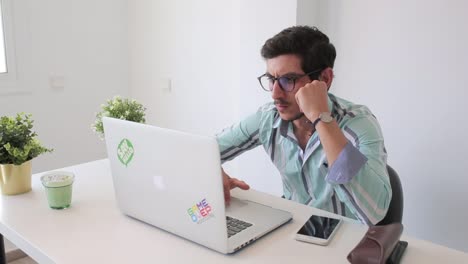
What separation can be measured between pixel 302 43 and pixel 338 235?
2.11ft

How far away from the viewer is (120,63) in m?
3.27

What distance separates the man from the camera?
4.16 feet

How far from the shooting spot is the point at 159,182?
1164 millimetres

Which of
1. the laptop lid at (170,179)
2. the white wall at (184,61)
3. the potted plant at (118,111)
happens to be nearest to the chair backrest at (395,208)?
the laptop lid at (170,179)

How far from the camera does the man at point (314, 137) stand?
1.27 meters

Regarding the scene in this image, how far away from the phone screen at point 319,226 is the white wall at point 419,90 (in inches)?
37.3

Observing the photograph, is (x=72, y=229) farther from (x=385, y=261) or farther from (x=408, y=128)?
(x=408, y=128)

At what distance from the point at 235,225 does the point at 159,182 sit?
0.23 metres

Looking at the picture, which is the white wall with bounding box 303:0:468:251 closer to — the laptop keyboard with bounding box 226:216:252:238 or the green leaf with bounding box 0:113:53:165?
the laptop keyboard with bounding box 226:216:252:238

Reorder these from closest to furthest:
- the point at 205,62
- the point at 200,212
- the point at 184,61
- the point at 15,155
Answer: the point at 200,212
the point at 15,155
the point at 205,62
the point at 184,61

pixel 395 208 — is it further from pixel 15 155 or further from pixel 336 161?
pixel 15 155

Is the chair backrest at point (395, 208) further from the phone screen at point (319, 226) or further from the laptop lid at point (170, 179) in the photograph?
the laptop lid at point (170, 179)

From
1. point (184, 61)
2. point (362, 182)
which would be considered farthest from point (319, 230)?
point (184, 61)

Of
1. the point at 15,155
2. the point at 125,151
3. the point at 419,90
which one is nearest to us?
the point at 125,151
